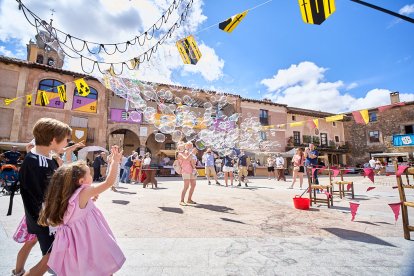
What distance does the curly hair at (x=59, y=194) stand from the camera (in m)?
1.57

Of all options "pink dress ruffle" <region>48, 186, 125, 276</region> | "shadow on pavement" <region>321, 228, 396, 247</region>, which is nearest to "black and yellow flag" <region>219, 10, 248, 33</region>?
"shadow on pavement" <region>321, 228, 396, 247</region>

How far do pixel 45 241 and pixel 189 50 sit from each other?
535cm

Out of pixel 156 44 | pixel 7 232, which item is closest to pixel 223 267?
pixel 7 232

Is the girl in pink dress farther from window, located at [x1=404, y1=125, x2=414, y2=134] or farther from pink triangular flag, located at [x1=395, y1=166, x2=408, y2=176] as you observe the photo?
window, located at [x1=404, y1=125, x2=414, y2=134]

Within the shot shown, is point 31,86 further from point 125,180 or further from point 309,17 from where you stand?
point 309,17

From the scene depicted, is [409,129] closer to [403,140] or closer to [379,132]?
[403,140]

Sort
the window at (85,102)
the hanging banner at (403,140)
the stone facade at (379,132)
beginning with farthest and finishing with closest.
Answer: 1. the stone facade at (379,132)
2. the hanging banner at (403,140)
3. the window at (85,102)

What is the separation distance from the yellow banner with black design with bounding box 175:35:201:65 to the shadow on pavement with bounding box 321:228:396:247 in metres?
4.82

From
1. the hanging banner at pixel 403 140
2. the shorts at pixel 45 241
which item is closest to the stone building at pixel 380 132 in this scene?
the hanging banner at pixel 403 140

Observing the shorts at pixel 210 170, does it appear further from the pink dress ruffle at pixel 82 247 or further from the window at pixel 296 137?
the window at pixel 296 137

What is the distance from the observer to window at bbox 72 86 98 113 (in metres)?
18.2

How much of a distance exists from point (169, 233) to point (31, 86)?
19372 mm

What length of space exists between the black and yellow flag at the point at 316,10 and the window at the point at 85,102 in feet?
60.9

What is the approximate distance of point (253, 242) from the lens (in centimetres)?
284
